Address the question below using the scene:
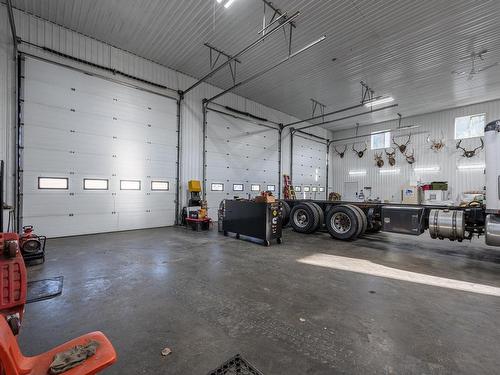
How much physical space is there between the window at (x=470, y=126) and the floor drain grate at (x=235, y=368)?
15342mm

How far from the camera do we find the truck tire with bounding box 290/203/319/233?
7.44 meters

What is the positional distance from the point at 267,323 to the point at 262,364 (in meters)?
0.60

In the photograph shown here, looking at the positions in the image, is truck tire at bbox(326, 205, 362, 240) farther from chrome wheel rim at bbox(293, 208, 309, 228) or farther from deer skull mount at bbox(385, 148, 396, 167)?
deer skull mount at bbox(385, 148, 396, 167)

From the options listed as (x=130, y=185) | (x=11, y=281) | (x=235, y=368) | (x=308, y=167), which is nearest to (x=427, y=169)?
(x=308, y=167)

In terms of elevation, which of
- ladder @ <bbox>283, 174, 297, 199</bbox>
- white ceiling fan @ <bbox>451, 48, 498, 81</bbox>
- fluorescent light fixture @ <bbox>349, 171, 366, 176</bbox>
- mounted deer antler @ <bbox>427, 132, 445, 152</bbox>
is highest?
white ceiling fan @ <bbox>451, 48, 498, 81</bbox>

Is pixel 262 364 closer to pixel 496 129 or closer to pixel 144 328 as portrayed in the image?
pixel 144 328

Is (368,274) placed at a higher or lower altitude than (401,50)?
lower

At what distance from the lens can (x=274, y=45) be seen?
297 inches

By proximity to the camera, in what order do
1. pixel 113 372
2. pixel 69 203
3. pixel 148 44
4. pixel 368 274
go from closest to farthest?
pixel 113 372, pixel 368 274, pixel 69 203, pixel 148 44

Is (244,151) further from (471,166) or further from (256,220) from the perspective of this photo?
(471,166)

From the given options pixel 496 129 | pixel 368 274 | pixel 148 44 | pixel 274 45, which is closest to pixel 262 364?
pixel 368 274

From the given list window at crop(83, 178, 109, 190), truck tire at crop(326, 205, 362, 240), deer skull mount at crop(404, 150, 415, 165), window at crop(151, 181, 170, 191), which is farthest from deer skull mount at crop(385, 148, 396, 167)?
window at crop(83, 178, 109, 190)

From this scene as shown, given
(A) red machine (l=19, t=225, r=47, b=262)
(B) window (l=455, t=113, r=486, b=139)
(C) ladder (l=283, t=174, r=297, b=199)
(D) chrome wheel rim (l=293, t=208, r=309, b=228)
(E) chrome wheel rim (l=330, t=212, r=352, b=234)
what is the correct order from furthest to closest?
1. (C) ladder (l=283, t=174, r=297, b=199)
2. (B) window (l=455, t=113, r=486, b=139)
3. (D) chrome wheel rim (l=293, t=208, r=309, b=228)
4. (E) chrome wheel rim (l=330, t=212, r=352, b=234)
5. (A) red machine (l=19, t=225, r=47, b=262)

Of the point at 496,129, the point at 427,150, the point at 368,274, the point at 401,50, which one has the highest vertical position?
the point at 401,50
